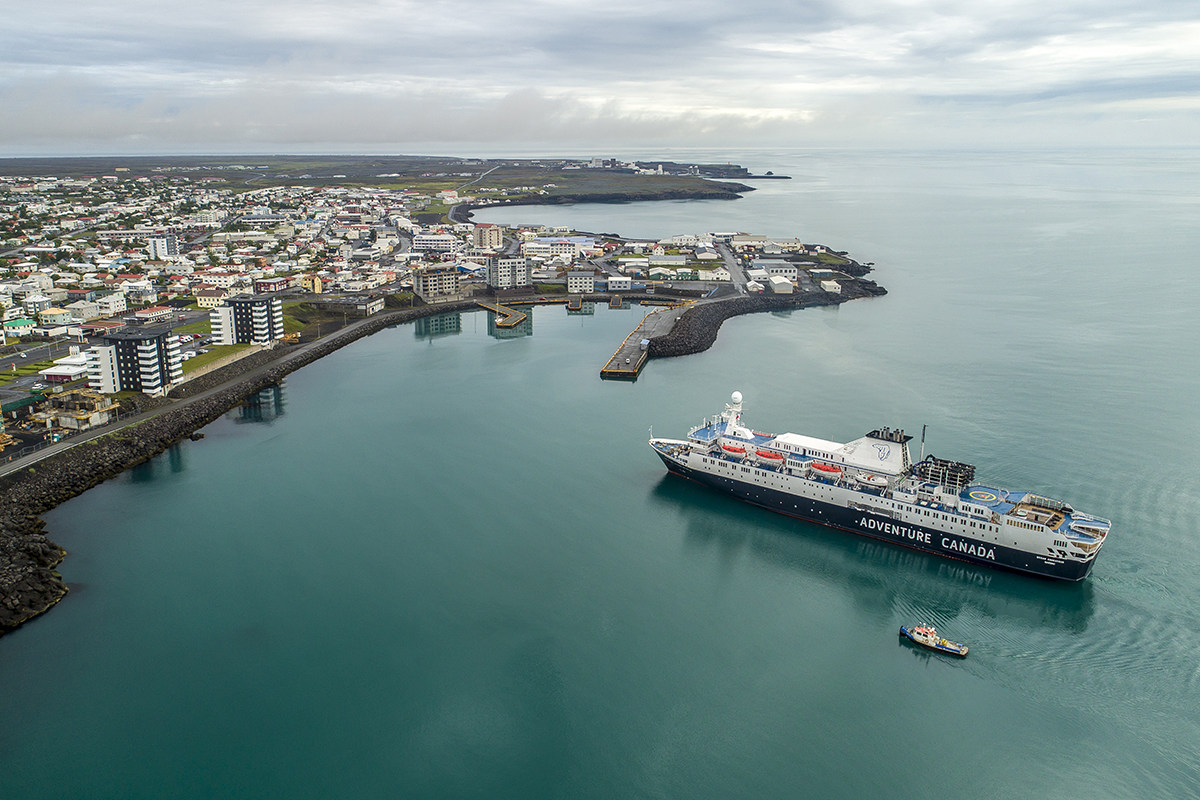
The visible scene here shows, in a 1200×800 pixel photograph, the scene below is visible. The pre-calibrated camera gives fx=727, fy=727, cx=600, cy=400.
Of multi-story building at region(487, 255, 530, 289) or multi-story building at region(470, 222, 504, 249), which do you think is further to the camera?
multi-story building at region(470, 222, 504, 249)

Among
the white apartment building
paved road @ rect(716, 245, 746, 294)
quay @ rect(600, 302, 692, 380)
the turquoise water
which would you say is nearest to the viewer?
the turquoise water

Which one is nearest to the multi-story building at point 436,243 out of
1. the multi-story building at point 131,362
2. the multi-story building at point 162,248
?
the multi-story building at point 162,248

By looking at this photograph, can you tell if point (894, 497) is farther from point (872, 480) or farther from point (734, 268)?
point (734, 268)

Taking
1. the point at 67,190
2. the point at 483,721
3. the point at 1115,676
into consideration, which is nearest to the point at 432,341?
the point at 483,721

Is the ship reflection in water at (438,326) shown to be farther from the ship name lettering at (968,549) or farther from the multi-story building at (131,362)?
the ship name lettering at (968,549)

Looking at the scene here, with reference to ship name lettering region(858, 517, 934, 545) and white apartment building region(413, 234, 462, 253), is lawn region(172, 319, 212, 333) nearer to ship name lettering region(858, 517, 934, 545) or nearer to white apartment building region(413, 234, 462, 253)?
white apartment building region(413, 234, 462, 253)

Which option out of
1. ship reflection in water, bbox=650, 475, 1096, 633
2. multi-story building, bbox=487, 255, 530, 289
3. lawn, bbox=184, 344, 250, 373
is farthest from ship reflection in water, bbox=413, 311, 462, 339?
ship reflection in water, bbox=650, 475, 1096, 633
